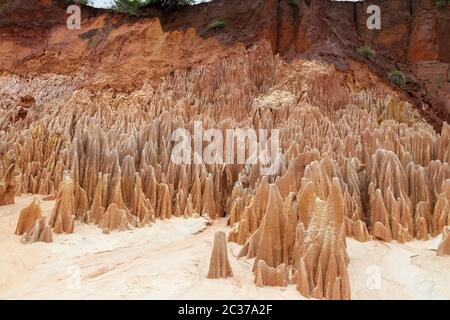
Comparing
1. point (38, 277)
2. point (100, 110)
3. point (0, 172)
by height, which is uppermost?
point (100, 110)

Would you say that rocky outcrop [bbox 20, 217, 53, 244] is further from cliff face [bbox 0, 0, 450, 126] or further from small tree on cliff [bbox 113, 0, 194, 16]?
small tree on cliff [bbox 113, 0, 194, 16]

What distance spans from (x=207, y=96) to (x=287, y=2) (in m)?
5.74

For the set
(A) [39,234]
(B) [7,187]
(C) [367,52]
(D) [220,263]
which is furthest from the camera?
(C) [367,52]

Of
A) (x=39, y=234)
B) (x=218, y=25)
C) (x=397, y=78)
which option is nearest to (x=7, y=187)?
(x=39, y=234)

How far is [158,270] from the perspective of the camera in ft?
16.8

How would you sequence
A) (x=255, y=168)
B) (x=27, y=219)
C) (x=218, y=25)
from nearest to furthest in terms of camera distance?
(x=27, y=219) < (x=255, y=168) < (x=218, y=25)

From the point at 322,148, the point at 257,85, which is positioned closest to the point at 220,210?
the point at 322,148

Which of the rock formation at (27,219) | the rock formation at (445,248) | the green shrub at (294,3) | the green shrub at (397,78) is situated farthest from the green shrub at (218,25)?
the rock formation at (445,248)

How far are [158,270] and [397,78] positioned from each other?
13.4 m

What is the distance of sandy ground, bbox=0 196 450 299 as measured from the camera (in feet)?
14.7

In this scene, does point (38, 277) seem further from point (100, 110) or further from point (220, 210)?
point (100, 110)

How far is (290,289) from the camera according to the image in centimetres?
454

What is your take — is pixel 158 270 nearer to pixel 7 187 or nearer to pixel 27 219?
pixel 27 219
